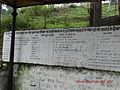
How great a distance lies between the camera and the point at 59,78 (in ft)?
20.6

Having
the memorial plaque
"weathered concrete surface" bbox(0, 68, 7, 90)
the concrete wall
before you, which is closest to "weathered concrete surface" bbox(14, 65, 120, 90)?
the concrete wall

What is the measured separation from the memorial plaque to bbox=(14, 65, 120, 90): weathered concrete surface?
0.42 feet

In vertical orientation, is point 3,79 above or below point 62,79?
below

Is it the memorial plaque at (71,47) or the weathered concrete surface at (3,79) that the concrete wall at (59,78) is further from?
the memorial plaque at (71,47)

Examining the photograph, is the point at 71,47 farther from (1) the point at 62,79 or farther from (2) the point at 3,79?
(2) the point at 3,79

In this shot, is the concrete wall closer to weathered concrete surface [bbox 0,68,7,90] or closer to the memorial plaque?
weathered concrete surface [bbox 0,68,7,90]

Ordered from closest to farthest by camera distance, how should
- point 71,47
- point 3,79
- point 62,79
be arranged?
1. point 71,47
2. point 62,79
3. point 3,79

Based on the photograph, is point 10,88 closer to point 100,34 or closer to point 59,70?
point 59,70

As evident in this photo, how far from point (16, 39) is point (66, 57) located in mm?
1660

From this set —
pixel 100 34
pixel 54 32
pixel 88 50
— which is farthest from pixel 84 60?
pixel 54 32

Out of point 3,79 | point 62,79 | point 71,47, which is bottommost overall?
point 3,79

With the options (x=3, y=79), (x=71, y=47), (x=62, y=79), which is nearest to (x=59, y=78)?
(x=62, y=79)

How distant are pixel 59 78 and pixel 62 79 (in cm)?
8

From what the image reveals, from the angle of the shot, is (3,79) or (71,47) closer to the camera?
(71,47)
